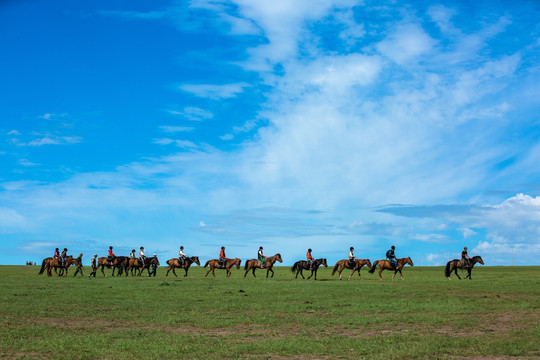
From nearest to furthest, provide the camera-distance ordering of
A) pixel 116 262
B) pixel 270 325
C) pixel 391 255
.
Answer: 1. pixel 270 325
2. pixel 391 255
3. pixel 116 262

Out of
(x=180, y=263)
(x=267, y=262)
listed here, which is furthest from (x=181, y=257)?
(x=267, y=262)

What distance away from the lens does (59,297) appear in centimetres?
2505

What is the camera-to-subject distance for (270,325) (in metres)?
16.4

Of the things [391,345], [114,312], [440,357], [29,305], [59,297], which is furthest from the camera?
[59,297]

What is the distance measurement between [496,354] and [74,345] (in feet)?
34.8

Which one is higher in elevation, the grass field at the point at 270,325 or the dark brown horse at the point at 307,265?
the dark brown horse at the point at 307,265

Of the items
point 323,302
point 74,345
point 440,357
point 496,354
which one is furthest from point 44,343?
point 323,302

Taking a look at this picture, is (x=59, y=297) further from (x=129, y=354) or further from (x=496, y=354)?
(x=496, y=354)

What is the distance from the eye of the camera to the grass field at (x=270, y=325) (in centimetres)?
1221

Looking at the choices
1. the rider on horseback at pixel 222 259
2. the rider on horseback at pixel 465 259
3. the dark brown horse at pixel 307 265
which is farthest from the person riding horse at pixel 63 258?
the rider on horseback at pixel 465 259

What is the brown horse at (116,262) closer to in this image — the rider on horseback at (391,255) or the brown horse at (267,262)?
the brown horse at (267,262)

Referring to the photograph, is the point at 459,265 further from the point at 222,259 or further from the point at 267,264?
the point at 222,259

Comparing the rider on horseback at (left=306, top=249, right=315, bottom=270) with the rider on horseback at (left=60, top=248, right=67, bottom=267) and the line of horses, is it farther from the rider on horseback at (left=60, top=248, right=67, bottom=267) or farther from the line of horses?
the rider on horseback at (left=60, top=248, right=67, bottom=267)

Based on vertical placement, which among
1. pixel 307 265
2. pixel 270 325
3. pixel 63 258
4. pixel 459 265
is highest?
pixel 459 265
